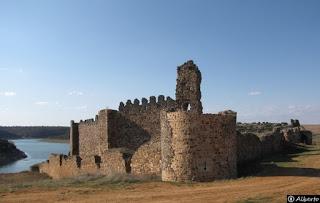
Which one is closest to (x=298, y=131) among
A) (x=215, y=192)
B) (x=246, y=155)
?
(x=246, y=155)

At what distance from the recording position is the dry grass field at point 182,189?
582 inches

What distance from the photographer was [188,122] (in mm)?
18562

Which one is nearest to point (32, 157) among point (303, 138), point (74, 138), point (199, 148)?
point (74, 138)

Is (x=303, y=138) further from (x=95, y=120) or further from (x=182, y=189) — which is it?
(x=182, y=189)

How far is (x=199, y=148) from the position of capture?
18.4 m

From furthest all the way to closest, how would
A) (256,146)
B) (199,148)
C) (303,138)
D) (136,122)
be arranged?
(303,138) < (136,122) < (256,146) < (199,148)

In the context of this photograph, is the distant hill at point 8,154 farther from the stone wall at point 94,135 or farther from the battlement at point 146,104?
the battlement at point 146,104

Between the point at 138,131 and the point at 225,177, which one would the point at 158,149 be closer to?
the point at 225,177

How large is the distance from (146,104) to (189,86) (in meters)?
3.44

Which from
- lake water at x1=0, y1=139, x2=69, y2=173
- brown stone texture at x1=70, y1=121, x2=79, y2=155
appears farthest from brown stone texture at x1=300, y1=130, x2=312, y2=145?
lake water at x1=0, y1=139, x2=69, y2=173

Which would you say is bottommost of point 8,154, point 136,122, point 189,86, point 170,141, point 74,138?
point 8,154

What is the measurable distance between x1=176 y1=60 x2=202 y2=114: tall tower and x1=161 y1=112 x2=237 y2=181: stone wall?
29.6 feet

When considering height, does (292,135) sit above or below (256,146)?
above

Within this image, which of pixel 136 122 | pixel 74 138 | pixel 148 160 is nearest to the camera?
pixel 148 160
